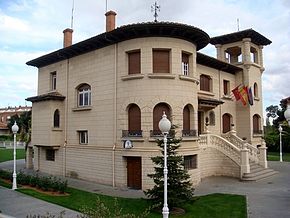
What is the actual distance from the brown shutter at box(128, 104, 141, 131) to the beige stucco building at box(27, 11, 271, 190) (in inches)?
2.3

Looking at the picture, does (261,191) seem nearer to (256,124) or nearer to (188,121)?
(188,121)

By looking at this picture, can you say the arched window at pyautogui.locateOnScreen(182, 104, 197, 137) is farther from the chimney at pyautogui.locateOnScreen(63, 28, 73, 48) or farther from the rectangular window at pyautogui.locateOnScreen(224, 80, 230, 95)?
the chimney at pyautogui.locateOnScreen(63, 28, 73, 48)

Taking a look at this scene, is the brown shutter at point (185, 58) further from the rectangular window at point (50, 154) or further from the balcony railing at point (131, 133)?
the rectangular window at point (50, 154)

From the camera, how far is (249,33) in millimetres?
27125

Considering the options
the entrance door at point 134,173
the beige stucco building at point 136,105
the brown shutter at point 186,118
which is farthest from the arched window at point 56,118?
the brown shutter at point 186,118

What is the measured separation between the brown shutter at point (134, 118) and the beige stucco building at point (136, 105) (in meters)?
0.06

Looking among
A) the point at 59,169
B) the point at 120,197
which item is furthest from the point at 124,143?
the point at 59,169

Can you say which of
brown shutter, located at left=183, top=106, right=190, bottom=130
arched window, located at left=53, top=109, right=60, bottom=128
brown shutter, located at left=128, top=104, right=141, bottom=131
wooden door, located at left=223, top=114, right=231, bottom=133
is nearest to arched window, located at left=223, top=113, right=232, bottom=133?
wooden door, located at left=223, top=114, right=231, bottom=133

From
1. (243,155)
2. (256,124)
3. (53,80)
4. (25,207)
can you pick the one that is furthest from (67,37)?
(256,124)

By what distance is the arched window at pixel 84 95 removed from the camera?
21.6 m

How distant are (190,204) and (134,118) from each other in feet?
21.1

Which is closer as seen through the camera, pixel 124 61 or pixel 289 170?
pixel 124 61

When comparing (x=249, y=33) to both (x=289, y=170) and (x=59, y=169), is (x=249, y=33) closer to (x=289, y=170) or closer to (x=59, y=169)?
(x=289, y=170)

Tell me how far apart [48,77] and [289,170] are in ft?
68.2
